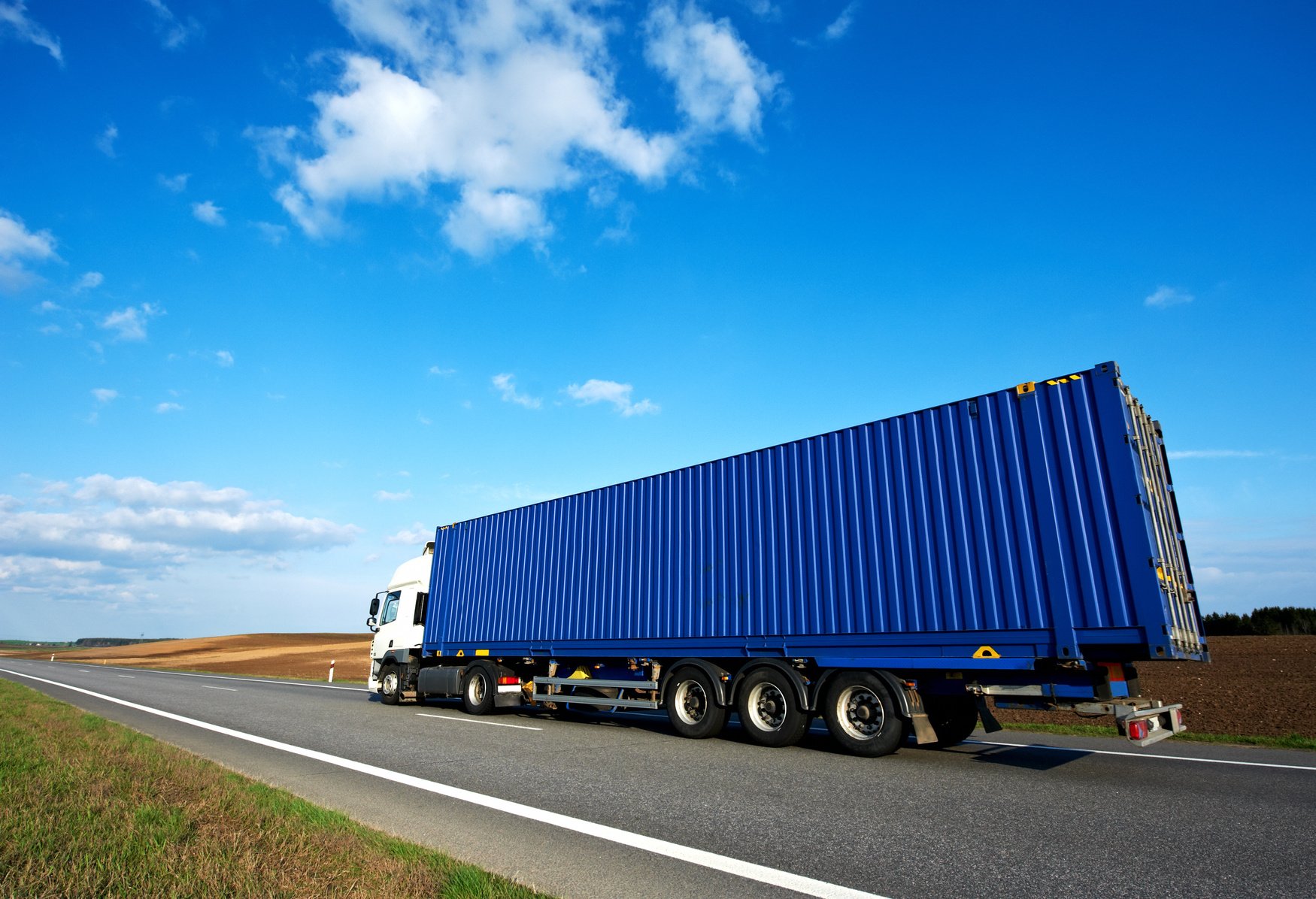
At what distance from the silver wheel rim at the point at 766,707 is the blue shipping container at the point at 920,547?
0.49 m

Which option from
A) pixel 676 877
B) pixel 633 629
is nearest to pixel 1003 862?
pixel 676 877

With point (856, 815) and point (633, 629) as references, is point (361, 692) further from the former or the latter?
point (856, 815)

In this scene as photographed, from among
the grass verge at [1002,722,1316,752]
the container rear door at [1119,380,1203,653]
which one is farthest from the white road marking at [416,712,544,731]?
the container rear door at [1119,380,1203,653]

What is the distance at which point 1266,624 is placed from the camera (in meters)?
34.8

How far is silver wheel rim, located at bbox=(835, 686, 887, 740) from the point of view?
8.88 metres

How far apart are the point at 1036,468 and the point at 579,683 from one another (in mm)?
8267

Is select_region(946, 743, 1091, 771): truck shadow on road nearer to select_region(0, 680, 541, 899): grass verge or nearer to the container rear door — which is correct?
the container rear door

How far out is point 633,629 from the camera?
1214 cm

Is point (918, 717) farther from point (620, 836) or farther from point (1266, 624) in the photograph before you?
point (1266, 624)

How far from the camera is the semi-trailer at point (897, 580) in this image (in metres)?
7.66

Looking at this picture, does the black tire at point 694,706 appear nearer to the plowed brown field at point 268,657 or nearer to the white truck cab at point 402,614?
the white truck cab at point 402,614

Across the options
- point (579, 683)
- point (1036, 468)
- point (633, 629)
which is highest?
point (1036, 468)

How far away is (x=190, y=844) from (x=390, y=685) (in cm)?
1365

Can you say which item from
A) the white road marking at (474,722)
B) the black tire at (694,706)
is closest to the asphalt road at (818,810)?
the black tire at (694,706)
